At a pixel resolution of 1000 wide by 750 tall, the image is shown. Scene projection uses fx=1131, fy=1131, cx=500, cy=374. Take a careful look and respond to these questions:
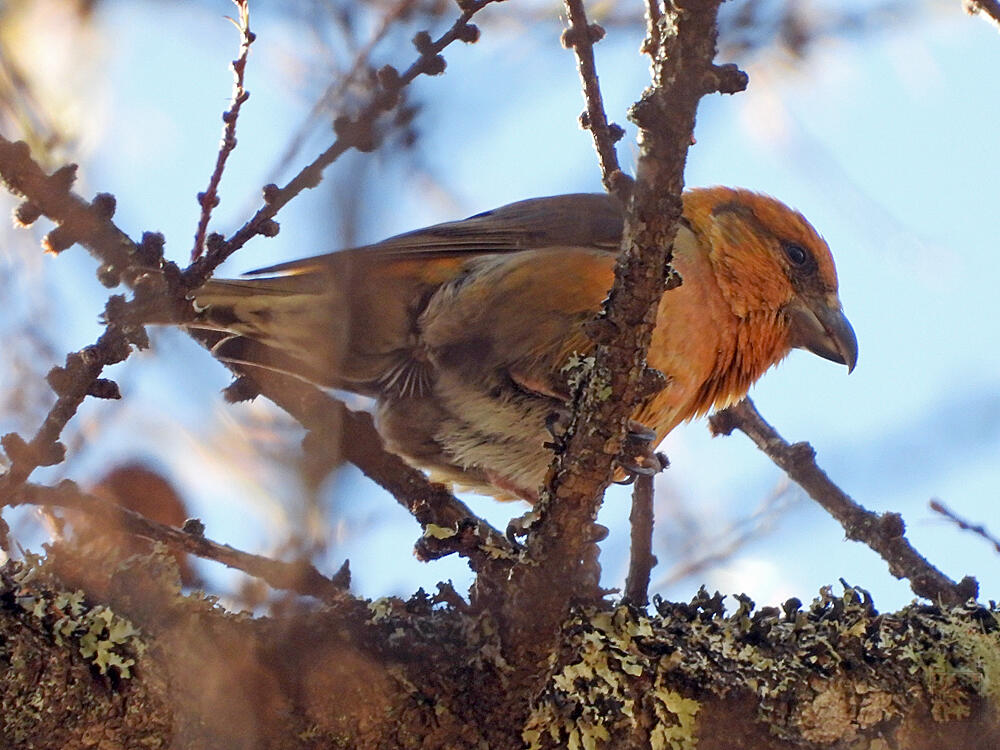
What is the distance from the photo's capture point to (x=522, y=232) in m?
3.88

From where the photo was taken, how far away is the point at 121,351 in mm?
1864

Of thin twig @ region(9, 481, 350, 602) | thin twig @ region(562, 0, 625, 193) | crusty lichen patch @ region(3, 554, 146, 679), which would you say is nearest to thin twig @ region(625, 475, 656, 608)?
thin twig @ region(9, 481, 350, 602)

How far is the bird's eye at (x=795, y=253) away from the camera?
13.6ft

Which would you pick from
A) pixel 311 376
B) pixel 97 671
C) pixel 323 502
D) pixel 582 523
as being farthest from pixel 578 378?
pixel 323 502

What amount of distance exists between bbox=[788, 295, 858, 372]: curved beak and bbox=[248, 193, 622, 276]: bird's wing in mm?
822

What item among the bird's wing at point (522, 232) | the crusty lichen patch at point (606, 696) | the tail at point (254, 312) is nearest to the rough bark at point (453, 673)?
the crusty lichen patch at point (606, 696)

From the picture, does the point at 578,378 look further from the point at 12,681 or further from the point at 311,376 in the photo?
the point at 12,681

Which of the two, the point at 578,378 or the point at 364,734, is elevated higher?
the point at 578,378

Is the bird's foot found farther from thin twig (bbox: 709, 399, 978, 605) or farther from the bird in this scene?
thin twig (bbox: 709, 399, 978, 605)

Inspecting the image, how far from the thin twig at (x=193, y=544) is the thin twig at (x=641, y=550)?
24.8 inches

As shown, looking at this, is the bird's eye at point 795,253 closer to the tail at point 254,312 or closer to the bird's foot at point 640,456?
the bird's foot at point 640,456

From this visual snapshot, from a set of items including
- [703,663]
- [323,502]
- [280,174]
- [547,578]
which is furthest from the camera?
[703,663]

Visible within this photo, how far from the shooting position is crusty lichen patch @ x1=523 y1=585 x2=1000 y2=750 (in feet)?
7.27

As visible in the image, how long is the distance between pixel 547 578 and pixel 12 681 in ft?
3.06
